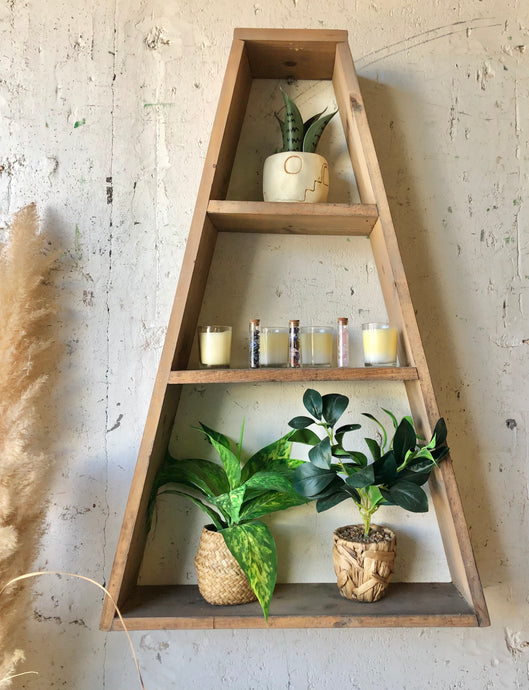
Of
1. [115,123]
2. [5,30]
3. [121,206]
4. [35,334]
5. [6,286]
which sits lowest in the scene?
[35,334]

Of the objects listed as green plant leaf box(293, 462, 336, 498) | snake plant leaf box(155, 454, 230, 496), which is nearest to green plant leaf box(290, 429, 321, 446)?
green plant leaf box(293, 462, 336, 498)

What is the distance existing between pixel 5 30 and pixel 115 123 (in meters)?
0.40

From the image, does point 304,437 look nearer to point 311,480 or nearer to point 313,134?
point 311,480

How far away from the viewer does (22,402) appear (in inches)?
49.3

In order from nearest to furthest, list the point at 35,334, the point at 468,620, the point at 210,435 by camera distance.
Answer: the point at 468,620 < the point at 210,435 < the point at 35,334

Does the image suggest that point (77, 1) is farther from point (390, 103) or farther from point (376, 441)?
point (376, 441)

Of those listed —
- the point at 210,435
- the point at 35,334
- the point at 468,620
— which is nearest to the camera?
the point at 468,620

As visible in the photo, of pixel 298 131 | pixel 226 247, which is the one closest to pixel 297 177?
pixel 298 131

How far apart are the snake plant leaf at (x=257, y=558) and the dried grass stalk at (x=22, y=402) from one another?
19.2 inches

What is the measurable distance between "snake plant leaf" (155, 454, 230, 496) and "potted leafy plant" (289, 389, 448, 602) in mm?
235

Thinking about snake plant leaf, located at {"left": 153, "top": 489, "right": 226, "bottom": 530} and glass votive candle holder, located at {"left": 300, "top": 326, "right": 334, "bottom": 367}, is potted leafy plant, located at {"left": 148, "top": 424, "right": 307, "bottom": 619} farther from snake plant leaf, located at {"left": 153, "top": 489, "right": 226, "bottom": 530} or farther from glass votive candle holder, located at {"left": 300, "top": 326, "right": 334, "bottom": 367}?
glass votive candle holder, located at {"left": 300, "top": 326, "right": 334, "bottom": 367}

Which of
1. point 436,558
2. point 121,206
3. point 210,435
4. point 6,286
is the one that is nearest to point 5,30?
point 121,206

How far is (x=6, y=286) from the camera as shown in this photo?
1.29 metres

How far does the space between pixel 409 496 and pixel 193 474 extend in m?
0.50
